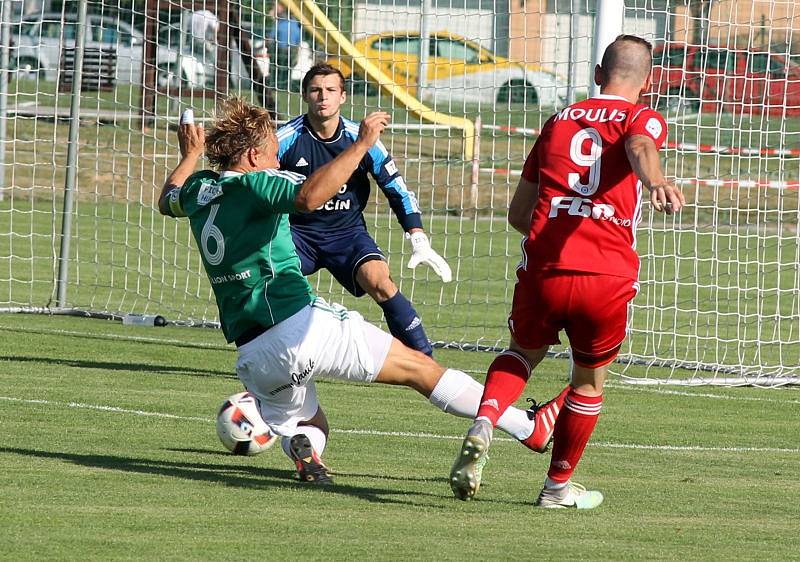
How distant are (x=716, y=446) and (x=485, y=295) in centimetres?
775

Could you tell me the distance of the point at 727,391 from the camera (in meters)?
10.6

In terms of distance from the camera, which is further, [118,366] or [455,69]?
[455,69]

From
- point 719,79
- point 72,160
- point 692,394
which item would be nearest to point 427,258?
point 692,394

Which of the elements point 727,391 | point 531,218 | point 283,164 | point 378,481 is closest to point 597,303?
point 531,218

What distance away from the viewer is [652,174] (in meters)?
5.49

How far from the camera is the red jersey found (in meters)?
5.88

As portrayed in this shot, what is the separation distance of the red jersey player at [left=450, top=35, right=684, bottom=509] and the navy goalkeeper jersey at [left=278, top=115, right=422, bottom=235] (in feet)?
11.0

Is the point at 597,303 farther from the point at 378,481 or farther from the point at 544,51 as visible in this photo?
the point at 544,51

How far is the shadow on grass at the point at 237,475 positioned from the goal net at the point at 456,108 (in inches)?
202

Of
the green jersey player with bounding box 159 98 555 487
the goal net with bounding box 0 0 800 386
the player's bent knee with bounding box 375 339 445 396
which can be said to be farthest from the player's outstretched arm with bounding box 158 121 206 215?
the goal net with bounding box 0 0 800 386

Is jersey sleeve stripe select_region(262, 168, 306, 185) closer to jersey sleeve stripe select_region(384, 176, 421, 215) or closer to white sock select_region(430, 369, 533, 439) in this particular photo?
white sock select_region(430, 369, 533, 439)

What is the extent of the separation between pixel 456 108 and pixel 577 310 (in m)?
9.13

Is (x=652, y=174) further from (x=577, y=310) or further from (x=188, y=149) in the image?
(x=188, y=149)

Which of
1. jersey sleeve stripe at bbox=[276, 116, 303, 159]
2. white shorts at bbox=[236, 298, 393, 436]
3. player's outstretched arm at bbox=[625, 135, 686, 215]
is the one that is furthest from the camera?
jersey sleeve stripe at bbox=[276, 116, 303, 159]
